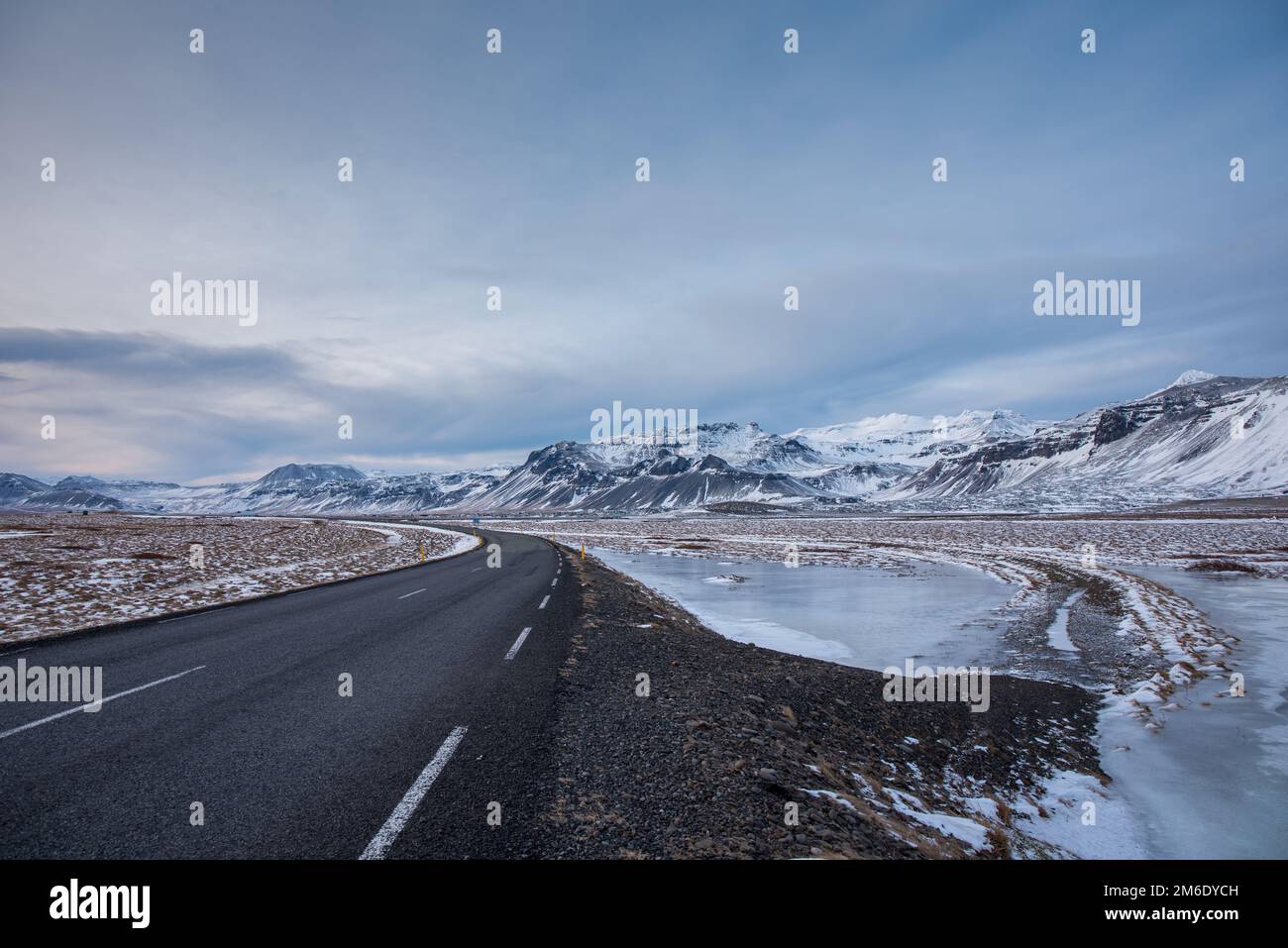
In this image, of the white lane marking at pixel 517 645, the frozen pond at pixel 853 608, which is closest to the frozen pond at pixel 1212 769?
the frozen pond at pixel 853 608

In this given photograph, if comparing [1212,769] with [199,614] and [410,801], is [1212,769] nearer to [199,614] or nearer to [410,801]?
[410,801]

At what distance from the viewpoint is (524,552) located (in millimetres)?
39344

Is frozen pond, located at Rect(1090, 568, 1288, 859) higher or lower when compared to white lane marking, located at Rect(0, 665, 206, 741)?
lower

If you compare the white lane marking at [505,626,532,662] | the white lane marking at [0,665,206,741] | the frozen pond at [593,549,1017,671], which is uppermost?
the white lane marking at [0,665,206,741]

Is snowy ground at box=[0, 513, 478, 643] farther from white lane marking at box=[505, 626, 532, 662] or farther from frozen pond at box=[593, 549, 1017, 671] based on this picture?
frozen pond at box=[593, 549, 1017, 671]

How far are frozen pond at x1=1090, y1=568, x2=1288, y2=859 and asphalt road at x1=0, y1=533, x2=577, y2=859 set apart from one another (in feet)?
23.5

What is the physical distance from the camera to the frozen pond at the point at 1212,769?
6.52 m

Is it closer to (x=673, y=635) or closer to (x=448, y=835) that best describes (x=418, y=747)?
(x=448, y=835)

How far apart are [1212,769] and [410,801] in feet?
33.9

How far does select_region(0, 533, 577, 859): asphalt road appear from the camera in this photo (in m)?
4.48

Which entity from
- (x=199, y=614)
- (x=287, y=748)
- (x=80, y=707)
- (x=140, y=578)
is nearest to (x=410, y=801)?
(x=287, y=748)

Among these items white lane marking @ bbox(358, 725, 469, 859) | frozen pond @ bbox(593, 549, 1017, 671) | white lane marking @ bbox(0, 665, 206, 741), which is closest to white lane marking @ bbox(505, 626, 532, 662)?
white lane marking @ bbox(358, 725, 469, 859)

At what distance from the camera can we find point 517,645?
11633 millimetres

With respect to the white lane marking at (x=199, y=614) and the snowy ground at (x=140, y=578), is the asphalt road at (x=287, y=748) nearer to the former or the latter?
the white lane marking at (x=199, y=614)
